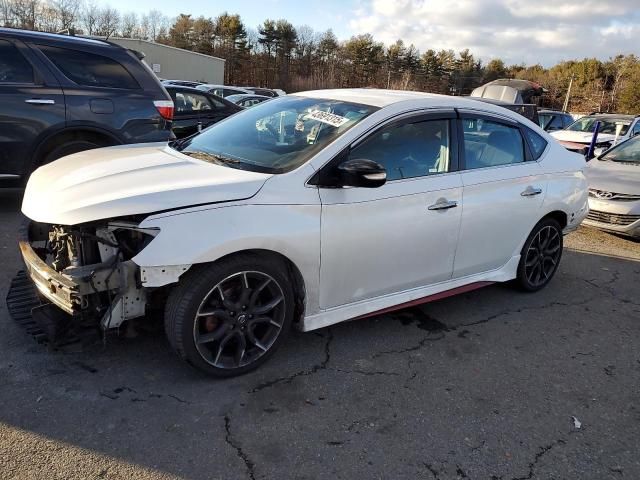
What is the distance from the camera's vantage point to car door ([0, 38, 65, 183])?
537cm

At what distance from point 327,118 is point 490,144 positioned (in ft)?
4.85

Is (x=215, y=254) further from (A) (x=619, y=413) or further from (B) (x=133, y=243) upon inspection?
(A) (x=619, y=413)

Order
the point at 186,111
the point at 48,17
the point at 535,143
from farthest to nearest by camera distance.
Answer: the point at 48,17 < the point at 186,111 < the point at 535,143

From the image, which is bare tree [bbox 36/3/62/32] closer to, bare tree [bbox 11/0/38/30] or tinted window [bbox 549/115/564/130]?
bare tree [bbox 11/0/38/30]

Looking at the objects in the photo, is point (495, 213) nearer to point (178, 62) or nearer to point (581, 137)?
point (581, 137)

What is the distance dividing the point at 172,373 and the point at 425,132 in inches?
92.0

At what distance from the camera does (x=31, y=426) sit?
2508 millimetres

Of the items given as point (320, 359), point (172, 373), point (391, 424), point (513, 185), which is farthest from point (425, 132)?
point (172, 373)

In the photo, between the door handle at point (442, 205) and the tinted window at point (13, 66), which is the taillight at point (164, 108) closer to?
the tinted window at point (13, 66)

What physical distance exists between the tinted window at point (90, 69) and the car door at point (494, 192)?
406 centimetres

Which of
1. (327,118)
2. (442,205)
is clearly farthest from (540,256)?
(327,118)

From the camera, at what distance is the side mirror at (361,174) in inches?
118

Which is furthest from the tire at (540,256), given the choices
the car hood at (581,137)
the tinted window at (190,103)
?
the car hood at (581,137)

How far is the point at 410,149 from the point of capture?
3572 millimetres
